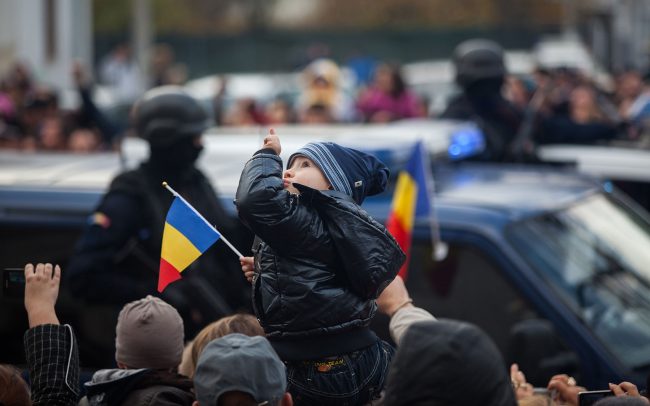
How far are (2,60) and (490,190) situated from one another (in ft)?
50.4

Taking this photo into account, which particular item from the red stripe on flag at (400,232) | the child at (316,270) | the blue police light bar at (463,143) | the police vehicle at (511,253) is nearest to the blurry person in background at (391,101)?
the blue police light bar at (463,143)

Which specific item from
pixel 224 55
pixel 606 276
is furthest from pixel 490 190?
pixel 224 55

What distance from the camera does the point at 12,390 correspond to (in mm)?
3604

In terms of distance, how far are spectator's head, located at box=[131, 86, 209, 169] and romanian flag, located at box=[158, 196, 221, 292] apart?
1.74 meters

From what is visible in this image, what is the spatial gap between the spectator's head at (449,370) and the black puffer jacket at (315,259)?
55 cm

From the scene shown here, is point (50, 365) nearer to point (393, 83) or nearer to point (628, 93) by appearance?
point (393, 83)

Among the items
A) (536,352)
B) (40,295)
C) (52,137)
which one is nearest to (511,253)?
(536,352)

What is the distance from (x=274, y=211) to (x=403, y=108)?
35.8 feet

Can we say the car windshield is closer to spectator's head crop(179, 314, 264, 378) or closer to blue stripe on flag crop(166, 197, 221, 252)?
spectator's head crop(179, 314, 264, 378)

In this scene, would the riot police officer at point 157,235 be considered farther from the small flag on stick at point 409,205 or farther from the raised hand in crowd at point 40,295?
the raised hand in crowd at point 40,295

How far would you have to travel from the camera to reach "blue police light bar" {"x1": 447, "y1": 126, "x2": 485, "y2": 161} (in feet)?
20.5

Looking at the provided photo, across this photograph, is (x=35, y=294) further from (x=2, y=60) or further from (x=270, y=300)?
(x=2, y=60)

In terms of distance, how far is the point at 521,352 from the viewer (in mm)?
4465

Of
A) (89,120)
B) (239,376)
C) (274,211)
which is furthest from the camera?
(89,120)
